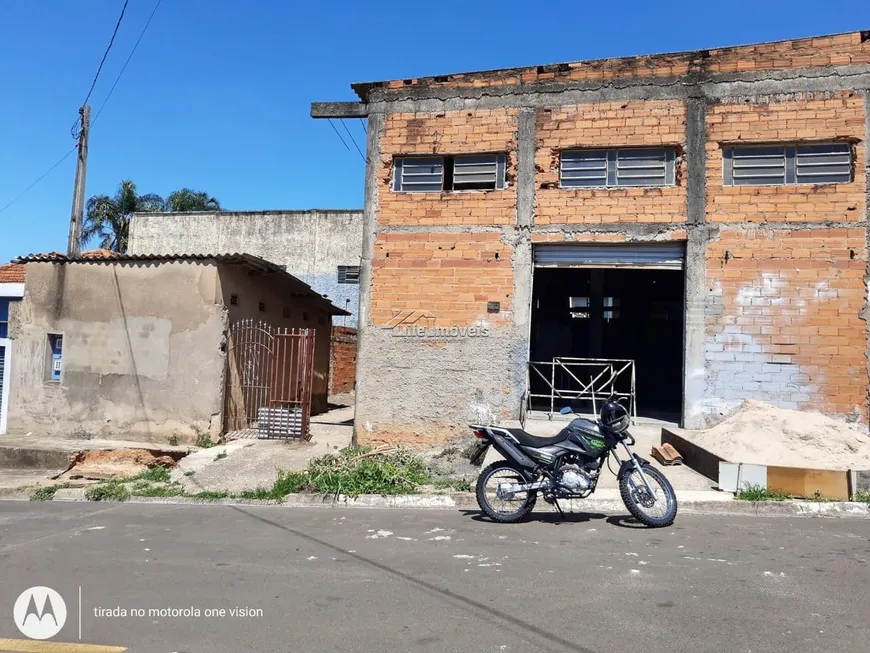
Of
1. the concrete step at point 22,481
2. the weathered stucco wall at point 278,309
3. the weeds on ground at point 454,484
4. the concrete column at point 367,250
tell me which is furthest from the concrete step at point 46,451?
the weeds on ground at point 454,484

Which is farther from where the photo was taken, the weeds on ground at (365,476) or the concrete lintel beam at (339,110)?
the concrete lintel beam at (339,110)

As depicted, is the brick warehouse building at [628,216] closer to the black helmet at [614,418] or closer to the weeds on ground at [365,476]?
the weeds on ground at [365,476]

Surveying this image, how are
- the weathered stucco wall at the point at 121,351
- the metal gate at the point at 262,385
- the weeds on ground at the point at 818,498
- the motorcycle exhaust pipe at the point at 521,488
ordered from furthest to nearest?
the metal gate at the point at 262,385, the weathered stucco wall at the point at 121,351, the weeds on ground at the point at 818,498, the motorcycle exhaust pipe at the point at 521,488

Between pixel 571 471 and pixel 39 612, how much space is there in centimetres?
465

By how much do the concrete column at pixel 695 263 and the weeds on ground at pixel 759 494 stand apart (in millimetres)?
2979

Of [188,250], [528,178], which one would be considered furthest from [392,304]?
[188,250]

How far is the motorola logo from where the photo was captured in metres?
4.03

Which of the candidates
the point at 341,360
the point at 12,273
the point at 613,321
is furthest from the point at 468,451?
the point at 341,360

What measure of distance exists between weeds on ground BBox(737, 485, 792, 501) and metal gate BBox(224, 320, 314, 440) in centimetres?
788

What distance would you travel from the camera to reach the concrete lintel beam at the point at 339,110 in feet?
39.5

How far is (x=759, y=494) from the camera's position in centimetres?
740

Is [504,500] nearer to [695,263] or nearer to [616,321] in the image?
[695,263]

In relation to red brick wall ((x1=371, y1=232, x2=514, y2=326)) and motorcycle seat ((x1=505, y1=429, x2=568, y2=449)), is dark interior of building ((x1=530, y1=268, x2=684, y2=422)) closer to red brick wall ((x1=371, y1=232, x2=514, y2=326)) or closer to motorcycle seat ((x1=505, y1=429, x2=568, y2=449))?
red brick wall ((x1=371, y1=232, x2=514, y2=326))

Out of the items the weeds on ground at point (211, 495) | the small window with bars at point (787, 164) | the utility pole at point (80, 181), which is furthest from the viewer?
the utility pole at point (80, 181)
